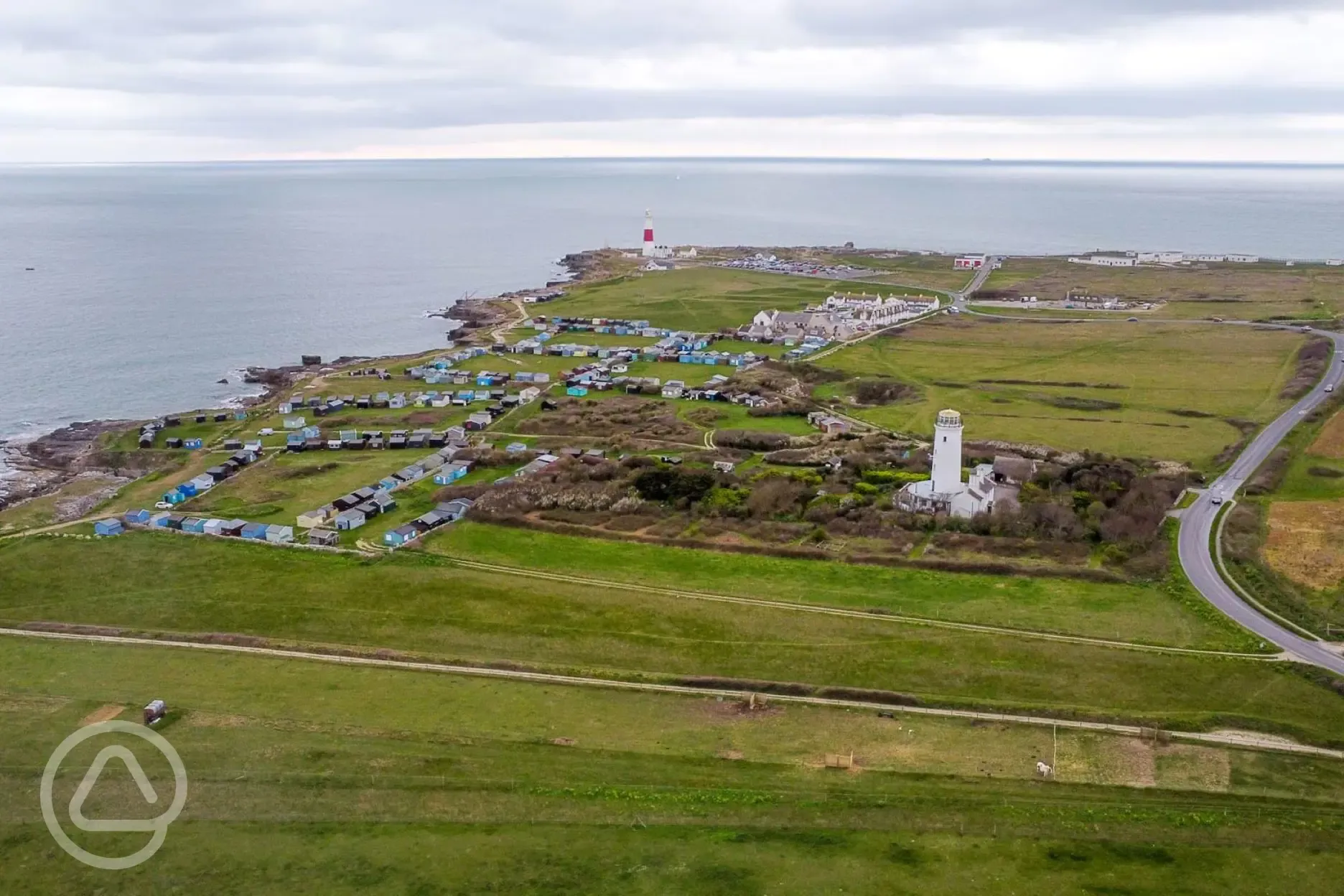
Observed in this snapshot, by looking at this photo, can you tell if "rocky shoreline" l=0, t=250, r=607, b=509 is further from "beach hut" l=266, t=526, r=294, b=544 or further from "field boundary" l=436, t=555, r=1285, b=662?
"field boundary" l=436, t=555, r=1285, b=662

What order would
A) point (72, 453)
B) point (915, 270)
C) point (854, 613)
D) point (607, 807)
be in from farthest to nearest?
1. point (915, 270)
2. point (72, 453)
3. point (854, 613)
4. point (607, 807)

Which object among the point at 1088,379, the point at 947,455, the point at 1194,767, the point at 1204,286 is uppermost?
the point at 1204,286

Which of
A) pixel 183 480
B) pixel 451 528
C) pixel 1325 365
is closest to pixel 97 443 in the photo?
pixel 183 480

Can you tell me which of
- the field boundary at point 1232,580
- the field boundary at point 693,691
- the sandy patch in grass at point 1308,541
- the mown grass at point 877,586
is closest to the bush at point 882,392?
A: the field boundary at point 1232,580

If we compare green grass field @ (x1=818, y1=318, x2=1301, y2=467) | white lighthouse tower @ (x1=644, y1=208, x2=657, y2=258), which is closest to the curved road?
green grass field @ (x1=818, y1=318, x2=1301, y2=467)

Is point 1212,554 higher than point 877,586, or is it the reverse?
point 1212,554

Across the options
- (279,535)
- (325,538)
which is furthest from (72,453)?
(325,538)

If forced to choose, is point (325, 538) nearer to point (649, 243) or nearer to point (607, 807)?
point (607, 807)

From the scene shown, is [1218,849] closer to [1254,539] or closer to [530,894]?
[530,894]

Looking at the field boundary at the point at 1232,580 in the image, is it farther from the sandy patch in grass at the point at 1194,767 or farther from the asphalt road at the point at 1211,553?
the sandy patch in grass at the point at 1194,767

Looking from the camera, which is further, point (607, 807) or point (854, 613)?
point (854, 613)
